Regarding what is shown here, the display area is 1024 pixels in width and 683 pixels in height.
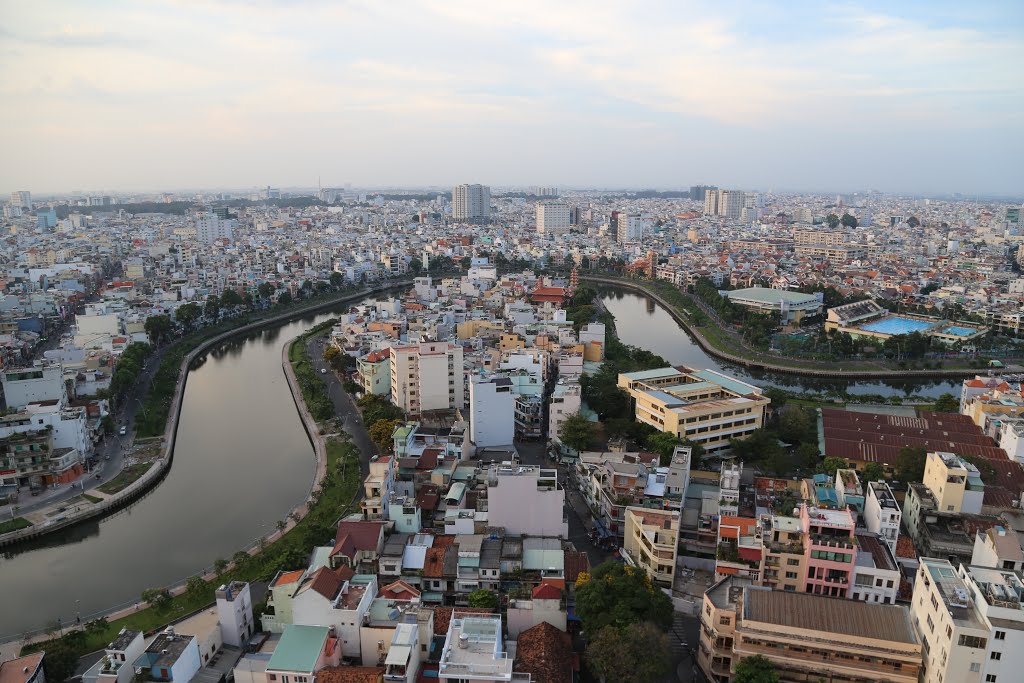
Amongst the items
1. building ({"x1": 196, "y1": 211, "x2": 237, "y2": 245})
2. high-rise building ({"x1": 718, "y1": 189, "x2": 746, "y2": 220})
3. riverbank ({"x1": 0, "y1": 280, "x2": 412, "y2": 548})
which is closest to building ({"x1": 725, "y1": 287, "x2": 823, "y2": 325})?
riverbank ({"x1": 0, "y1": 280, "x2": 412, "y2": 548})

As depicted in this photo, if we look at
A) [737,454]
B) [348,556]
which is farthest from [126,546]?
[737,454]

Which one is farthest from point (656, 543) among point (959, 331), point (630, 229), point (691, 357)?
point (630, 229)

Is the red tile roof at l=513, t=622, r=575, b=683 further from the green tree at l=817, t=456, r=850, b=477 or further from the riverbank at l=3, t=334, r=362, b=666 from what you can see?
the green tree at l=817, t=456, r=850, b=477

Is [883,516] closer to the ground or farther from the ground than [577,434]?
farther from the ground

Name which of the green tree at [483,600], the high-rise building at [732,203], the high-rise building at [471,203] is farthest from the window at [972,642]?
the high-rise building at [732,203]

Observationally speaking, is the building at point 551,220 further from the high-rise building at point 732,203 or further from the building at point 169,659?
the building at point 169,659

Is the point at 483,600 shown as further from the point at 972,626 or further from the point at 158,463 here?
the point at 158,463
